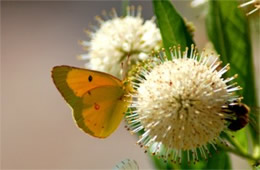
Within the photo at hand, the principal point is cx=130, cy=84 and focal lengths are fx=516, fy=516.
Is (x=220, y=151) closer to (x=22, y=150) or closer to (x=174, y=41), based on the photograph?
(x=174, y=41)

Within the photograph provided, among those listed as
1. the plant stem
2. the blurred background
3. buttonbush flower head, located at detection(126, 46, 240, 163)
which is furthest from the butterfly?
the blurred background

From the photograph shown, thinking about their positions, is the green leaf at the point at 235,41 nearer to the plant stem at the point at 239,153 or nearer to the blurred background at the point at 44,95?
the plant stem at the point at 239,153

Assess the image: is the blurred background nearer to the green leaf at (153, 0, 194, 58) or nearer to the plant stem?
the plant stem

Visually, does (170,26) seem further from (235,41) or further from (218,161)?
(218,161)

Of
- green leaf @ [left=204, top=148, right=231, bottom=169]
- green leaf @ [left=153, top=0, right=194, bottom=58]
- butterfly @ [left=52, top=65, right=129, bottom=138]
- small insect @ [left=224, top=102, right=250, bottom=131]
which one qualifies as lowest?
green leaf @ [left=204, top=148, right=231, bottom=169]

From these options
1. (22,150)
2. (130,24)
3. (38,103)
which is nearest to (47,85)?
(38,103)

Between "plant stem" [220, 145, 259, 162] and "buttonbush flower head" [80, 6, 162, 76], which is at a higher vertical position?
"buttonbush flower head" [80, 6, 162, 76]
